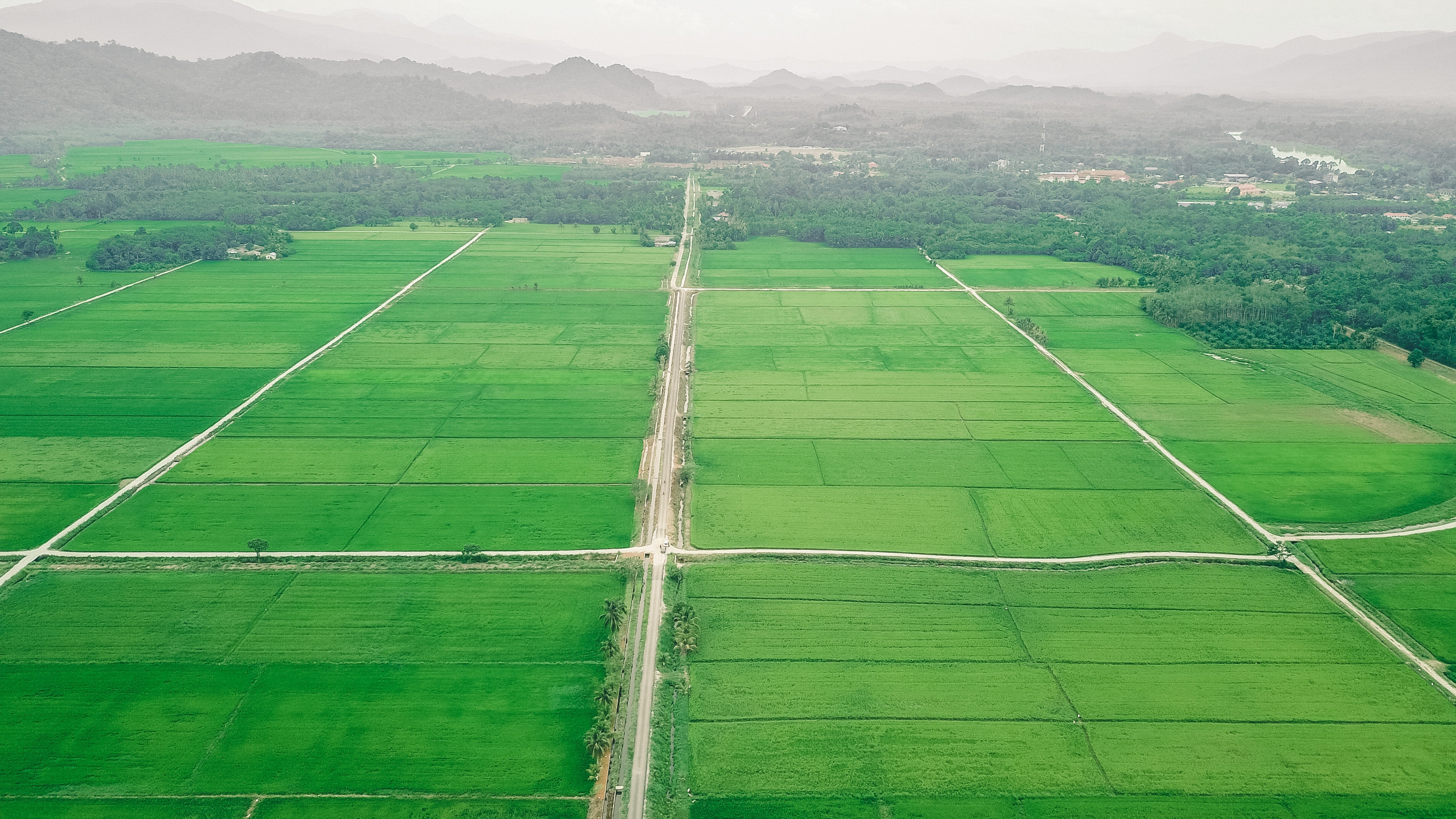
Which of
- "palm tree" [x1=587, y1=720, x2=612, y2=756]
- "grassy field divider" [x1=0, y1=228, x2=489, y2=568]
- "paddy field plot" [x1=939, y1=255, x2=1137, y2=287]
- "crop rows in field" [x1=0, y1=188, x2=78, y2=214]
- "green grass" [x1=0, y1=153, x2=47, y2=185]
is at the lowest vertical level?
"palm tree" [x1=587, y1=720, x2=612, y2=756]

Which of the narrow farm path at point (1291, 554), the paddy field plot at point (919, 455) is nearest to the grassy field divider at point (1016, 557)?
the paddy field plot at point (919, 455)

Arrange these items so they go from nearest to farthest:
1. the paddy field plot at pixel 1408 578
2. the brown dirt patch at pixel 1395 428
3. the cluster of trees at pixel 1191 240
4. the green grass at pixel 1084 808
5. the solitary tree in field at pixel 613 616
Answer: the green grass at pixel 1084 808, the solitary tree in field at pixel 613 616, the paddy field plot at pixel 1408 578, the brown dirt patch at pixel 1395 428, the cluster of trees at pixel 1191 240

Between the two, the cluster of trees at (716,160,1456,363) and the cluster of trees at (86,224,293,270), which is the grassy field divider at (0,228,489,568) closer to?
the cluster of trees at (86,224,293,270)

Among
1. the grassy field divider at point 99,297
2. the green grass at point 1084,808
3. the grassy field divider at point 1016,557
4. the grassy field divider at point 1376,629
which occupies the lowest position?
the green grass at point 1084,808

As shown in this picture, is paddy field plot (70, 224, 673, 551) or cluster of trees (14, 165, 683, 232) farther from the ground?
cluster of trees (14, 165, 683, 232)

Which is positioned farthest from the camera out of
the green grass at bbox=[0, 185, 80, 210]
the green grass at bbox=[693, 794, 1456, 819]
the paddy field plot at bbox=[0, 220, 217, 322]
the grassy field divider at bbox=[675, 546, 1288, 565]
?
the green grass at bbox=[0, 185, 80, 210]

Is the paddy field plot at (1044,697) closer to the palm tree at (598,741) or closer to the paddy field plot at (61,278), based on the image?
the palm tree at (598,741)

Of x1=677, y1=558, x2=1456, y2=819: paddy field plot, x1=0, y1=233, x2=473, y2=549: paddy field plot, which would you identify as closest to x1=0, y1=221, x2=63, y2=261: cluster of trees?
x1=0, y1=233, x2=473, y2=549: paddy field plot
